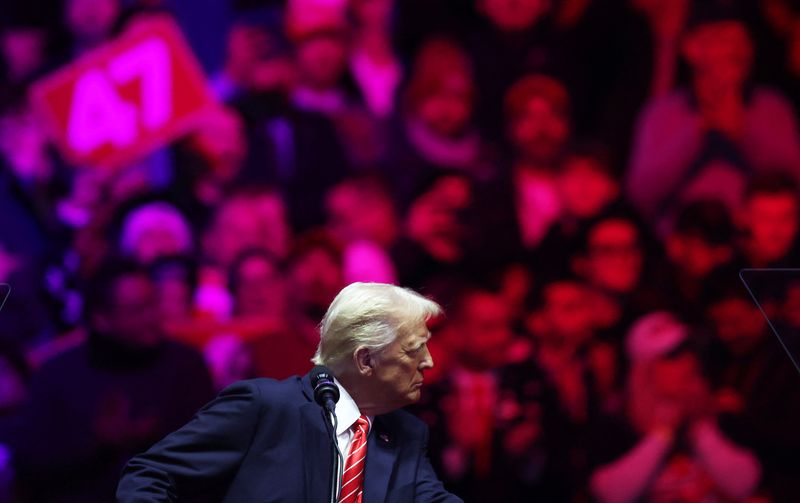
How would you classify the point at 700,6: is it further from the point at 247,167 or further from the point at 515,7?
the point at 247,167

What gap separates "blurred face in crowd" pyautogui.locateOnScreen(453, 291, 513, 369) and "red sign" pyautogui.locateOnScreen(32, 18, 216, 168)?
1.25 metres

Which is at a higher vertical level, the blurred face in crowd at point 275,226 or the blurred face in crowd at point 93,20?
the blurred face in crowd at point 93,20

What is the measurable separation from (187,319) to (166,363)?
20 centimetres

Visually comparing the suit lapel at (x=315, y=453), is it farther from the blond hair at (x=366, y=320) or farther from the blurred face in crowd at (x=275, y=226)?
the blurred face in crowd at (x=275, y=226)

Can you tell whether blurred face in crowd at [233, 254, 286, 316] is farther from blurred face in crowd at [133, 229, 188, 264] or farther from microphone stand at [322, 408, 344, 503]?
microphone stand at [322, 408, 344, 503]

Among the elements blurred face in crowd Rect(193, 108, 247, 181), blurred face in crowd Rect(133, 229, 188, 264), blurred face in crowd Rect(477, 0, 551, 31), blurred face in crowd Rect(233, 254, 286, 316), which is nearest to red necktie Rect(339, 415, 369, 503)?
blurred face in crowd Rect(233, 254, 286, 316)

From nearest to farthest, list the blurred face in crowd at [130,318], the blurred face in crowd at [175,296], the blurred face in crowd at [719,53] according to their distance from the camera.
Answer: the blurred face in crowd at [130,318] → the blurred face in crowd at [175,296] → the blurred face in crowd at [719,53]

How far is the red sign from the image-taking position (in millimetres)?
3914

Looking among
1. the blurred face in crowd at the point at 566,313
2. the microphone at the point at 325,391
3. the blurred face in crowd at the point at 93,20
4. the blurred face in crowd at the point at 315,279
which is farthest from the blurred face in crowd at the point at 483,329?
the microphone at the point at 325,391

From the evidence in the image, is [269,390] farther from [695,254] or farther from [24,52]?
[24,52]

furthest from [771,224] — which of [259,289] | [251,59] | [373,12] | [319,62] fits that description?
[251,59]

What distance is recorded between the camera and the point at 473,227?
3.93 meters

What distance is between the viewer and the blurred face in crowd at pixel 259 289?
381 cm

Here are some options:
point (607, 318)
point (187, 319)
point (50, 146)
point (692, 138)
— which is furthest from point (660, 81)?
point (50, 146)
